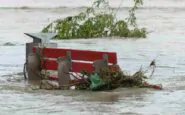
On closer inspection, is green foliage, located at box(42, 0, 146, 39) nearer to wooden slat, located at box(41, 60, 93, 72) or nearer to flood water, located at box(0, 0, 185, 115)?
flood water, located at box(0, 0, 185, 115)

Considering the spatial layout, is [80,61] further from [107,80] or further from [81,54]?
[107,80]

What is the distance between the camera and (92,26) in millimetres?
26078

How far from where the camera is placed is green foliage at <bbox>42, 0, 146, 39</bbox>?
82.9 feet

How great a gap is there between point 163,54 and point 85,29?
5.62m

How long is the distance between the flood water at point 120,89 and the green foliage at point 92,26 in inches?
19.0

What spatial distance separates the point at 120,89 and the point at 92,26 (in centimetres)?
1345

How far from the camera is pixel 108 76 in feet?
40.8

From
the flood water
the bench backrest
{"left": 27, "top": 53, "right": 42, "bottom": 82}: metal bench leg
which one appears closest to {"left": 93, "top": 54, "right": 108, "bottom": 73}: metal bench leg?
the bench backrest

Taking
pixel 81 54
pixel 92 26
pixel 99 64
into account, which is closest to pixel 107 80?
pixel 99 64

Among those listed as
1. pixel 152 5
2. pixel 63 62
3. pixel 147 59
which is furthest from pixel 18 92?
pixel 152 5

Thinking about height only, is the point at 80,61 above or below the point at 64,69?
above

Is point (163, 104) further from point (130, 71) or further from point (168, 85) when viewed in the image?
point (130, 71)

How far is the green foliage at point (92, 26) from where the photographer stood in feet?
82.9

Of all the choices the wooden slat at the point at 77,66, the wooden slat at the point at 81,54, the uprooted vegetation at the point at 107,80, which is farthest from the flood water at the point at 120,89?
the wooden slat at the point at 81,54
